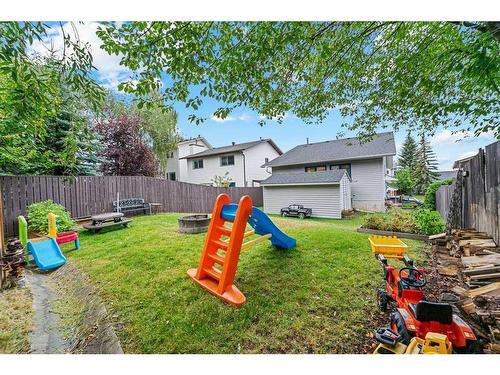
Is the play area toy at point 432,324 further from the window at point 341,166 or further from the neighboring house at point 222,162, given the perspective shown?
the window at point 341,166

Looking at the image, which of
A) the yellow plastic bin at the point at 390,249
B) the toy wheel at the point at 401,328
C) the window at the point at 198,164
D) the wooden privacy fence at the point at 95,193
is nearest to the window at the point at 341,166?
the wooden privacy fence at the point at 95,193

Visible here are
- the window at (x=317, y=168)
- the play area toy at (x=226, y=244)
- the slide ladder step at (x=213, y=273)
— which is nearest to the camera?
the play area toy at (x=226, y=244)

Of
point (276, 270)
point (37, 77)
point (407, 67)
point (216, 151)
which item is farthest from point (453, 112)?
point (216, 151)

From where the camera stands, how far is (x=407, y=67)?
2.19 m

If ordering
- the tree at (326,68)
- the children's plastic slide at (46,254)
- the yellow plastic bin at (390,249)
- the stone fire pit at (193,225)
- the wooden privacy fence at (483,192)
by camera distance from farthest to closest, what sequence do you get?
the stone fire pit at (193,225) → the children's plastic slide at (46,254) → the yellow plastic bin at (390,249) → the wooden privacy fence at (483,192) → the tree at (326,68)

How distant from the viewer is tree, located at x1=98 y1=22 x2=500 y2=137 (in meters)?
1.46

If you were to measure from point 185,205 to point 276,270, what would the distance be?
4.39 metres

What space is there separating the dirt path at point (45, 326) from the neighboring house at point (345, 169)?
6.02m

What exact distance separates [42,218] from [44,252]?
1.53 m

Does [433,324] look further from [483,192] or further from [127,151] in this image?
[127,151]

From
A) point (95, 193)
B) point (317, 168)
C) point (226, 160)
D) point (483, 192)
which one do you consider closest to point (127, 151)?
point (95, 193)

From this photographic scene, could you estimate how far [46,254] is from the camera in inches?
103

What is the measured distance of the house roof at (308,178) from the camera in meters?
6.49

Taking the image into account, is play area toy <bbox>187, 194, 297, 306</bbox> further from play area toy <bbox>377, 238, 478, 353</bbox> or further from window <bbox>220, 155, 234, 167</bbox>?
window <bbox>220, 155, 234, 167</bbox>
